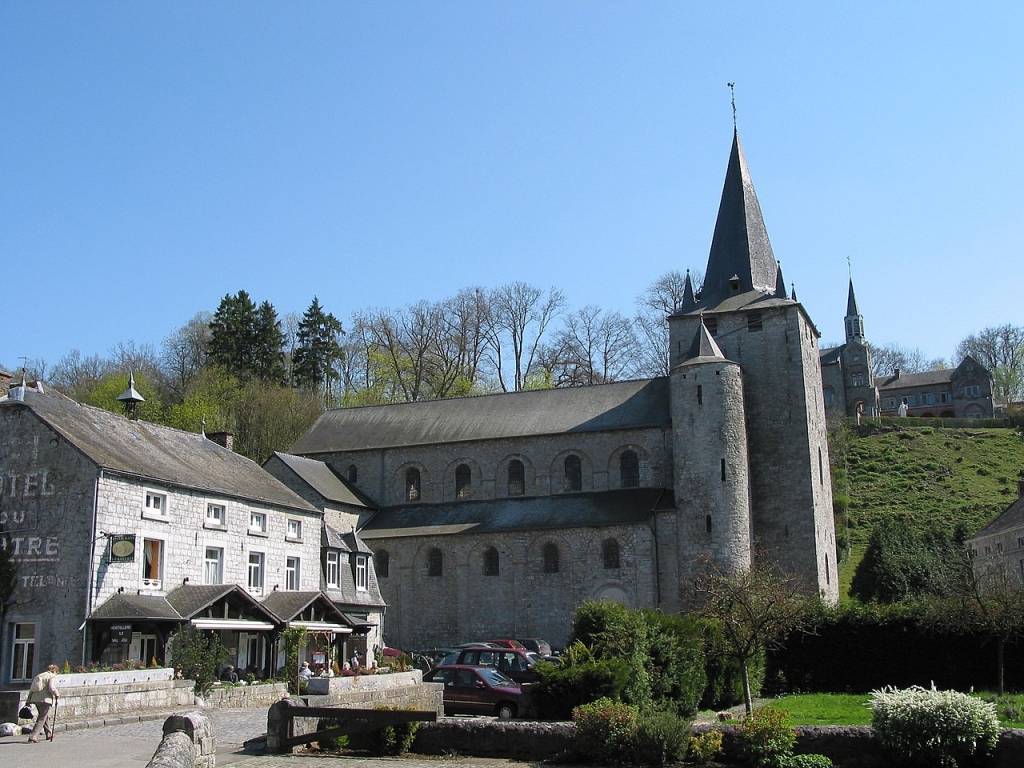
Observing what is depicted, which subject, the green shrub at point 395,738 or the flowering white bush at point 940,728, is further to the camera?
the green shrub at point 395,738

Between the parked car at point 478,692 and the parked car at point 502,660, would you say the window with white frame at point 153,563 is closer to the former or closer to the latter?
the parked car at point 502,660

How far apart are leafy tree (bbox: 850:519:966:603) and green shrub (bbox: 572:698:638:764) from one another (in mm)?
32729

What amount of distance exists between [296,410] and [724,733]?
153 ft

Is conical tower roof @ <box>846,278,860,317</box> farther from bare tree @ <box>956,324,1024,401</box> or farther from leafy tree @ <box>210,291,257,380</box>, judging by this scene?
leafy tree @ <box>210,291,257,380</box>

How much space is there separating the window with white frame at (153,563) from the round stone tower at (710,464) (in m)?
18.3

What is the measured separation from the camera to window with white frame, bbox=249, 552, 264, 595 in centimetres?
3056

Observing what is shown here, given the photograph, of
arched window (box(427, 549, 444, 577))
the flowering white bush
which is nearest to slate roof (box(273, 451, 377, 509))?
arched window (box(427, 549, 444, 577))

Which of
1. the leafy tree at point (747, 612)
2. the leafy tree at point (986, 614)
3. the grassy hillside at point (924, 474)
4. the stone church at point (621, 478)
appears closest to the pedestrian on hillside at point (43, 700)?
the leafy tree at point (747, 612)

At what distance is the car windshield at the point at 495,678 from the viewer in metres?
19.8

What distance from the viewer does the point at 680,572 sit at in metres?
36.7

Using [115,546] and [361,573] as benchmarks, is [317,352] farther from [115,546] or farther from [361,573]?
[115,546]

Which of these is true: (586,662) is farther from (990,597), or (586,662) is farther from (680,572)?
(680,572)

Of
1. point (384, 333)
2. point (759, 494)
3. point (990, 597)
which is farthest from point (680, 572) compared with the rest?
point (384, 333)

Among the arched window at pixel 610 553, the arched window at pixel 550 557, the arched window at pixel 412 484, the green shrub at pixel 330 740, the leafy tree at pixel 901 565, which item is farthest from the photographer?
the arched window at pixel 412 484
